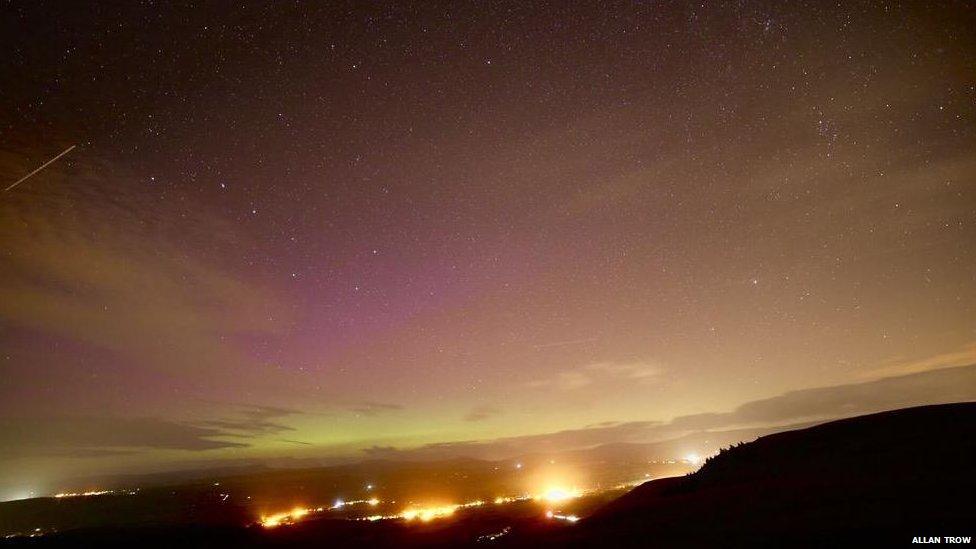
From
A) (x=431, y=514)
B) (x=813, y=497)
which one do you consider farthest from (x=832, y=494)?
(x=431, y=514)

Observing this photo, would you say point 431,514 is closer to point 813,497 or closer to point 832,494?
point 813,497

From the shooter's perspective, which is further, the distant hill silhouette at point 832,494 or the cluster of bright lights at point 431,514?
the cluster of bright lights at point 431,514

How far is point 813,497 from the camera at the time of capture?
1597cm

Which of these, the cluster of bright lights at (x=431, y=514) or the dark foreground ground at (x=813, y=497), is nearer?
the dark foreground ground at (x=813, y=497)

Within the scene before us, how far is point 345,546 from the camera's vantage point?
1190 inches

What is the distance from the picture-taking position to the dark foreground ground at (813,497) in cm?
1284

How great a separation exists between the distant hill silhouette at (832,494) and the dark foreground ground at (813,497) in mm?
39

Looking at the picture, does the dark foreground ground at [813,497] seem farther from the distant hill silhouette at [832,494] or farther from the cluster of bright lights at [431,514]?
the cluster of bright lights at [431,514]

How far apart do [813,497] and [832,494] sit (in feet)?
1.97

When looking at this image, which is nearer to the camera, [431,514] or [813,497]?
[813,497]

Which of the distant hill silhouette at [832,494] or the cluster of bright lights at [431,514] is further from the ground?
the distant hill silhouette at [832,494]

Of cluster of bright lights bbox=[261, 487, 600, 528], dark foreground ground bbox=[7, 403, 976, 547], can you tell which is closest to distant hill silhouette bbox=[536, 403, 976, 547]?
dark foreground ground bbox=[7, 403, 976, 547]

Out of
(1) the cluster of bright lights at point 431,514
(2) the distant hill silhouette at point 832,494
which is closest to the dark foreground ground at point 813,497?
(2) the distant hill silhouette at point 832,494

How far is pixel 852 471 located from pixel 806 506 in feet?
14.4
